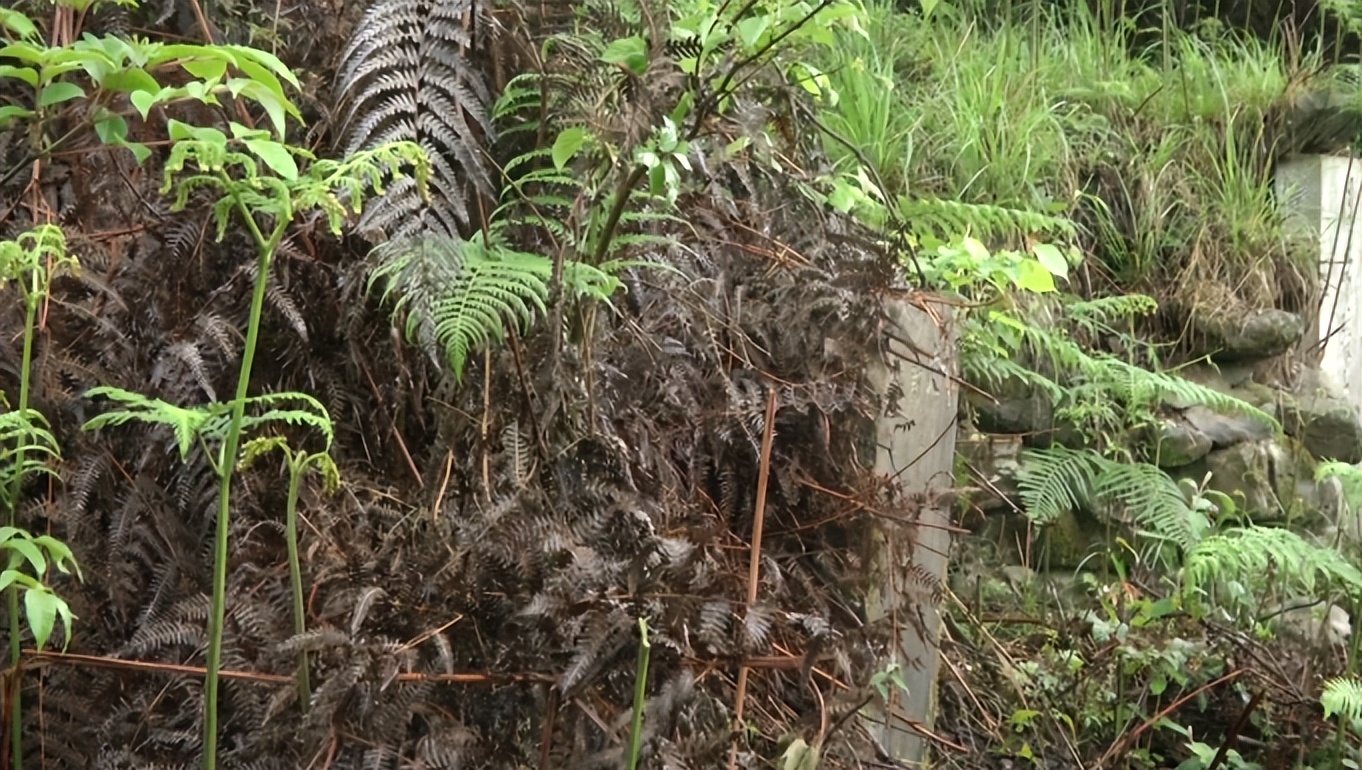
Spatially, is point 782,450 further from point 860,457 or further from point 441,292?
point 441,292

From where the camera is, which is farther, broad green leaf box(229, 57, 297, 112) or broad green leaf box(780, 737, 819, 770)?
broad green leaf box(780, 737, 819, 770)

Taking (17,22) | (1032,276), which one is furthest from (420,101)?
(1032,276)

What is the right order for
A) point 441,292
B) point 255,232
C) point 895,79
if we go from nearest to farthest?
point 255,232, point 441,292, point 895,79

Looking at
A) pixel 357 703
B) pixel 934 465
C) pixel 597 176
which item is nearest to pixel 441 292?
pixel 597 176

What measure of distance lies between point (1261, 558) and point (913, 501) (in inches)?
34.4

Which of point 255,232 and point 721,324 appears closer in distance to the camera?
point 255,232

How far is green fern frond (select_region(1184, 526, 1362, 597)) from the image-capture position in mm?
2258

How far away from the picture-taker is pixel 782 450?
6.07ft

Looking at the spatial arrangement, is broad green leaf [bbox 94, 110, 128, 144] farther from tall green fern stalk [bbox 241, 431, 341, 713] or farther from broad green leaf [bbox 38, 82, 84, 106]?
tall green fern stalk [bbox 241, 431, 341, 713]

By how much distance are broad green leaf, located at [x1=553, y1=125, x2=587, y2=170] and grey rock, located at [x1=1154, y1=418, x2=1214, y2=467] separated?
2.21 metres

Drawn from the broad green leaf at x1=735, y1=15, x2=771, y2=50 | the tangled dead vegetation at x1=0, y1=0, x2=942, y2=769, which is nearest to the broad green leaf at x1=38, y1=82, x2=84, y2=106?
the tangled dead vegetation at x1=0, y1=0, x2=942, y2=769

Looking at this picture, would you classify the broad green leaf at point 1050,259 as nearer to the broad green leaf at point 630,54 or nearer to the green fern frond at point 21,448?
the broad green leaf at point 630,54

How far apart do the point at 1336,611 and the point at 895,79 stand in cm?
195

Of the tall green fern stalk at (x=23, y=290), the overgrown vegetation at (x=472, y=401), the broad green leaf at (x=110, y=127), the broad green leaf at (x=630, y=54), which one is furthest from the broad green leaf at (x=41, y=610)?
the broad green leaf at (x=630, y=54)
